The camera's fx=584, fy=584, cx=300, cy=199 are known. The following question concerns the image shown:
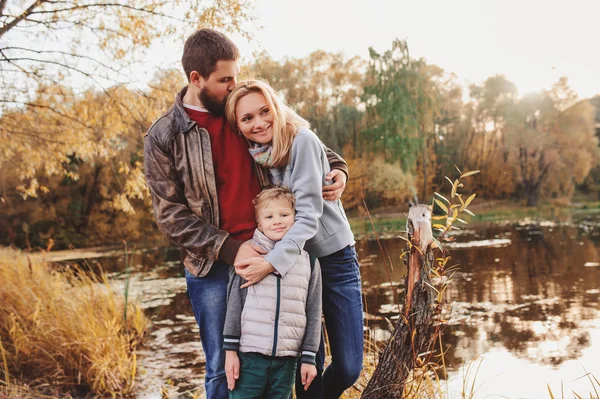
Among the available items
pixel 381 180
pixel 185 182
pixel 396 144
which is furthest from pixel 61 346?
pixel 396 144

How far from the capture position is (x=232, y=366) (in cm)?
228

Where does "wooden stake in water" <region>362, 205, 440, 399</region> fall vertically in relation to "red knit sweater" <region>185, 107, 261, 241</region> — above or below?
below

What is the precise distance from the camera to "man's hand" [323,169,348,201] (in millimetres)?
2562

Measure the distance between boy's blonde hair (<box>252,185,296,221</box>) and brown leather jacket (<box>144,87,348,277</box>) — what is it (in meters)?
0.14

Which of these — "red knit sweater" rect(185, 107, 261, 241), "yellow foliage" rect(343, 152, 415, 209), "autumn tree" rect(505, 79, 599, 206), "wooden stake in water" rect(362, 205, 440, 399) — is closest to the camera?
"red knit sweater" rect(185, 107, 261, 241)

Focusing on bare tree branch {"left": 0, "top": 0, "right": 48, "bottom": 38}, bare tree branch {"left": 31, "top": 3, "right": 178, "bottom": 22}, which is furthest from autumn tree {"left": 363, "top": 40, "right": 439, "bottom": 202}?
bare tree branch {"left": 0, "top": 0, "right": 48, "bottom": 38}

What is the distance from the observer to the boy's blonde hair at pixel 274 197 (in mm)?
2340

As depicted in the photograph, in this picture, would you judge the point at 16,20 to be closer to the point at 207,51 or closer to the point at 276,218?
the point at 207,51

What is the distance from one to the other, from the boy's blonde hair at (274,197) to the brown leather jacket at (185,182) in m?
0.14

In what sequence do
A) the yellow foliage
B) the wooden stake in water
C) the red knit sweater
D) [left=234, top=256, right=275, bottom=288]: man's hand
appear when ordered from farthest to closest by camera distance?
the yellow foliage < the wooden stake in water < the red knit sweater < [left=234, top=256, right=275, bottom=288]: man's hand

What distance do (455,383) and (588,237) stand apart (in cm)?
1206

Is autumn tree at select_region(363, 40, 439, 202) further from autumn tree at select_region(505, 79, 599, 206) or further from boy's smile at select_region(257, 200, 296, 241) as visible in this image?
boy's smile at select_region(257, 200, 296, 241)

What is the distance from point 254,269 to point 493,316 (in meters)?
6.18

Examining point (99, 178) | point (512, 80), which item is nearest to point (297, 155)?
point (99, 178)
